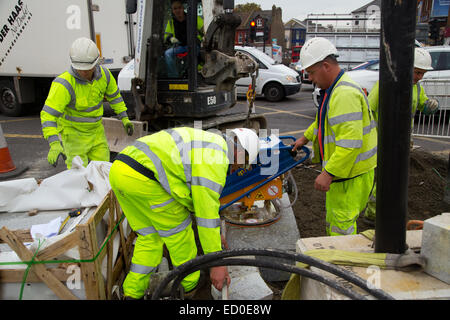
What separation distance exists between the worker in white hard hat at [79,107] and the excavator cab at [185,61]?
3.91 ft

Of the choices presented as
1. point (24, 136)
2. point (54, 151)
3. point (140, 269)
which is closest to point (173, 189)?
point (140, 269)

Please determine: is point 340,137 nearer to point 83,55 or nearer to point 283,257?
point 283,257

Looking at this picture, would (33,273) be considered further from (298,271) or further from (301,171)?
(301,171)

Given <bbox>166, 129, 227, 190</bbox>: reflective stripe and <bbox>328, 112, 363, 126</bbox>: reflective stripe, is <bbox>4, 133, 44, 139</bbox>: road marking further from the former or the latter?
<bbox>328, 112, 363, 126</bbox>: reflective stripe

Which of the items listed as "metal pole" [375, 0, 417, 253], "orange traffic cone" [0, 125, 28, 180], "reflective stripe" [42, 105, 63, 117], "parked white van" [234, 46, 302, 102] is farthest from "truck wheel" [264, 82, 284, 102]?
"metal pole" [375, 0, 417, 253]

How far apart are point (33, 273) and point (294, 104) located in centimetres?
1094

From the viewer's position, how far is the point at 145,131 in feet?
17.7

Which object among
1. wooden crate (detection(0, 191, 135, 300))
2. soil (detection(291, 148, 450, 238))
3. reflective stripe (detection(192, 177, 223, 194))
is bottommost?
soil (detection(291, 148, 450, 238))

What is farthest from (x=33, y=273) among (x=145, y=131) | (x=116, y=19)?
(x=116, y=19)

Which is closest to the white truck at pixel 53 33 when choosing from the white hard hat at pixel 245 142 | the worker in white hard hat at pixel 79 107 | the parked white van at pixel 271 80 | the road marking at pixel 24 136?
the road marking at pixel 24 136

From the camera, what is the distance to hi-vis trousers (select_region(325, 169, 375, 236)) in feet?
8.84

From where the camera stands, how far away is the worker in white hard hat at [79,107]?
11.4 ft

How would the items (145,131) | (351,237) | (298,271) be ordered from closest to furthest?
(298,271), (351,237), (145,131)
